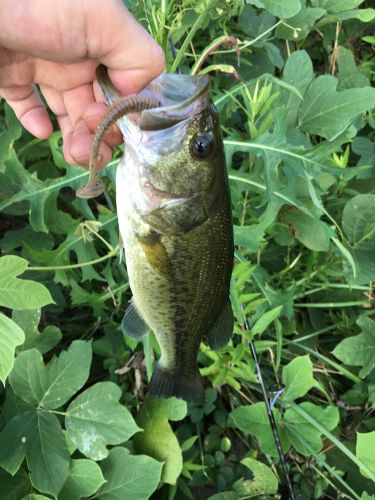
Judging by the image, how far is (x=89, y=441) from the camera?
1.74 m

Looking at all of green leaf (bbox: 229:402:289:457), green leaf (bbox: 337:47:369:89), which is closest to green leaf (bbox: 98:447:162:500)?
green leaf (bbox: 229:402:289:457)

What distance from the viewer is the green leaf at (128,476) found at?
1787 millimetres

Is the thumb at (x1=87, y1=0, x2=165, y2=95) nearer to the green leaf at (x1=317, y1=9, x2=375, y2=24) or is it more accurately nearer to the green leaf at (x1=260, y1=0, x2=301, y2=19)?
the green leaf at (x1=260, y1=0, x2=301, y2=19)

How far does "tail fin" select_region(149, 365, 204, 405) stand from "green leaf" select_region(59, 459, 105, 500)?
0.34 meters

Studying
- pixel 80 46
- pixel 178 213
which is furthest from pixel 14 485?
pixel 80 46

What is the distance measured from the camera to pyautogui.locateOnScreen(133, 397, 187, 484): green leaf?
204cm

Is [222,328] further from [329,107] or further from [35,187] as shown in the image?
[329,107]

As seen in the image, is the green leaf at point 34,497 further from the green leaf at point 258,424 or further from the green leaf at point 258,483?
the green leaf at point 258,483

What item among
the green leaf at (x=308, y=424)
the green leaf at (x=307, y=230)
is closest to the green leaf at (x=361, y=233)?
the green leaf at (x=307, y=230)

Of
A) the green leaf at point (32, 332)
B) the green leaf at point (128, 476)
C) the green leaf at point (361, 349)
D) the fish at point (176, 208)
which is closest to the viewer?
the fish at point (176, 208)

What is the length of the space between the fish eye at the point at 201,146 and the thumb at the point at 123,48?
259mm

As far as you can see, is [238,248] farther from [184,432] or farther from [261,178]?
[184,432]

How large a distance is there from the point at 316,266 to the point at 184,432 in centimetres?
100

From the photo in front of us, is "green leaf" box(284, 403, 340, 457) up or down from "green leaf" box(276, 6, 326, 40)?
down
